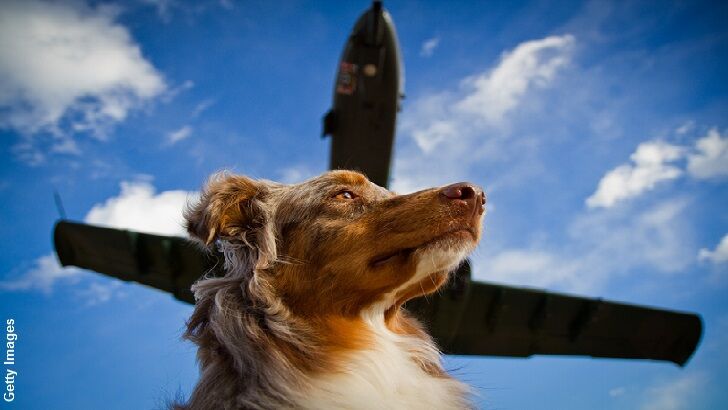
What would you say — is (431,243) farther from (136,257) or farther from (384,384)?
(136,257)

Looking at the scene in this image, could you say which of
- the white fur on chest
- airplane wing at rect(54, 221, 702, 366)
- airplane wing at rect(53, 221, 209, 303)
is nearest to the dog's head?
the white fur on chest

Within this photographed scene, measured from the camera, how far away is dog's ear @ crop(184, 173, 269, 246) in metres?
2.20

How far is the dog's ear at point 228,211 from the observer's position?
2.20 m

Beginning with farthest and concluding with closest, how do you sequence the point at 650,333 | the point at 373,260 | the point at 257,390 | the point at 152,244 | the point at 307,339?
the point at 650,333 → the point at 152,244 → the point at 373,260 → the point at 307,339 → the point at 257,390

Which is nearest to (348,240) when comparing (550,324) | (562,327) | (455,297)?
(455,297)

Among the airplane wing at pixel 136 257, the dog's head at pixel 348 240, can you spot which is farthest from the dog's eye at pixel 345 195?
the airplane wing at pixel 136 257

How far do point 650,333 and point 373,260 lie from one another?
15.8 metres

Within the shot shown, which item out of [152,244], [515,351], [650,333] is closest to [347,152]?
[152,244]

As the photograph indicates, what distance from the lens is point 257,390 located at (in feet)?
6.31

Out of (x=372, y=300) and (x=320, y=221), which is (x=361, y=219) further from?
(x=372, y=300)

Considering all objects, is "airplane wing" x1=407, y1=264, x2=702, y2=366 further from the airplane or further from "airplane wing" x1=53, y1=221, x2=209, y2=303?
"airplane wing" x1=53, y1=221, x2=209, y2=303

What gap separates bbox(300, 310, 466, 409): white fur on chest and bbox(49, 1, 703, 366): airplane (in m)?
11.2

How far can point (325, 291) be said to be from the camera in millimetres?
2195

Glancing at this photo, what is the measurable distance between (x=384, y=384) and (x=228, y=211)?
1.10m
